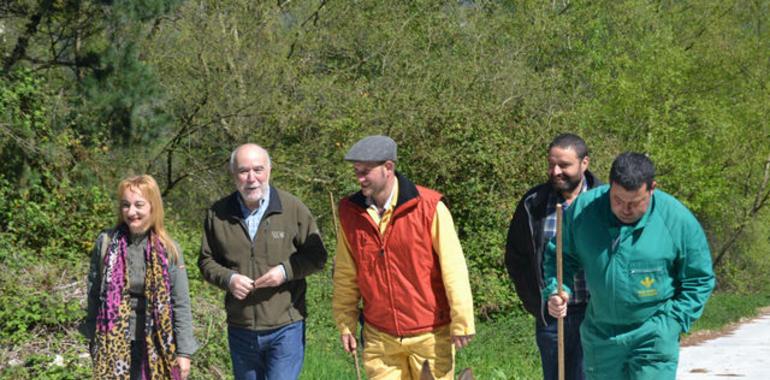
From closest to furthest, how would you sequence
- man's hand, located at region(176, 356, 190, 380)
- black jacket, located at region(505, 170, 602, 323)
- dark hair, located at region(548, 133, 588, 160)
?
man's hand, located at region(176, 356, 190, 380) → dark hair, located at region(548, 133, 588, 160) → black jacket, located at region(505, 170, 602, 323)

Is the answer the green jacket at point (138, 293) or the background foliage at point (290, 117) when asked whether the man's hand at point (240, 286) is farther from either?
the background foliage at point (290, 117)

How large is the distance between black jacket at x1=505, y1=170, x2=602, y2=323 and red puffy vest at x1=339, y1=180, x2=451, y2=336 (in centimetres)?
91

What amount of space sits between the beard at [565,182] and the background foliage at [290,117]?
4.01 m

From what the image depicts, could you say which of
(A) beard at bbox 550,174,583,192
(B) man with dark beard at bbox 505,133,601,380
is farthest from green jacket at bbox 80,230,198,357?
(A) beard at bbox 550,174,583,192

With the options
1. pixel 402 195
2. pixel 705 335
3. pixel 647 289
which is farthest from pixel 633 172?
pixel 705 335

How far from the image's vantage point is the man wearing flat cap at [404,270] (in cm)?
541

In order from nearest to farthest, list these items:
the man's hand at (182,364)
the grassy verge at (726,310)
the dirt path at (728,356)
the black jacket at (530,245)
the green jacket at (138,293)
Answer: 1. the green jacket at (138,293)
2. the man's hand at (182,364)
3. the black jacket at (530,245)
4. the dirt path at (728,356)
5. the grassy verge at (726,310)

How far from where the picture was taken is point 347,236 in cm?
564

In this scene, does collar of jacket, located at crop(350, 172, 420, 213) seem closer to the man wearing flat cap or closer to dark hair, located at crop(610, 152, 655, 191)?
the man wearing flat cap

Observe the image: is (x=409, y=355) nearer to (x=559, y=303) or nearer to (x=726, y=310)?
(x=559, y=303)

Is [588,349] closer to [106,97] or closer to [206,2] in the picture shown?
[106,97]

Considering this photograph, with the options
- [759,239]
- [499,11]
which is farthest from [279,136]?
[759,239]

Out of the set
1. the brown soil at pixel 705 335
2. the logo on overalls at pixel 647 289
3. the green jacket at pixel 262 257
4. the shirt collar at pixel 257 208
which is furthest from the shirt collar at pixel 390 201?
the brown soil at pixel 705 335

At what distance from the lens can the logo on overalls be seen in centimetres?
493
